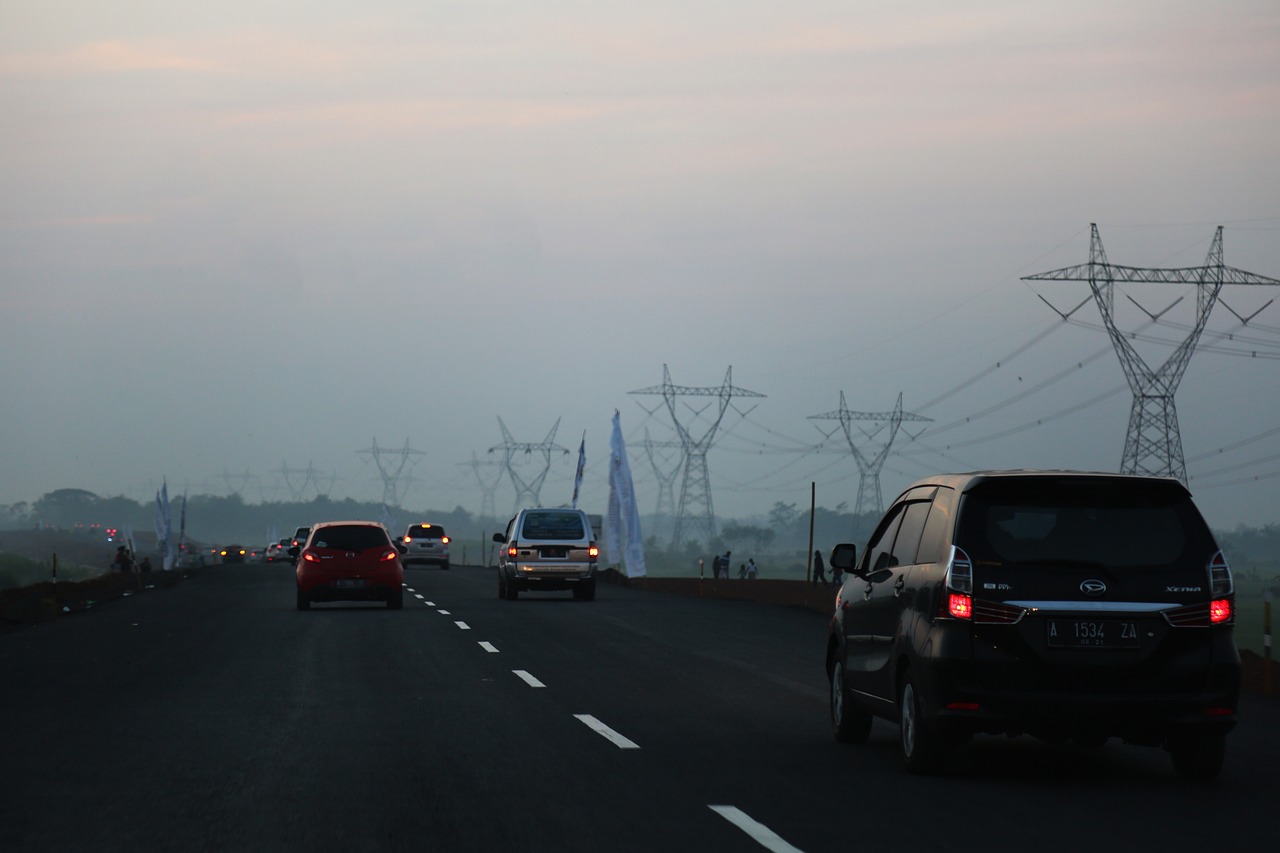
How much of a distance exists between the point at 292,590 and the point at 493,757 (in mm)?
35676

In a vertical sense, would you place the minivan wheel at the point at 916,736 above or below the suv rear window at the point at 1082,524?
below

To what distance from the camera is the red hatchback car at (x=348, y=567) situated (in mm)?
31375

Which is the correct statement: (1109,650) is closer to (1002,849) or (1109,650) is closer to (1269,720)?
(1002,849)

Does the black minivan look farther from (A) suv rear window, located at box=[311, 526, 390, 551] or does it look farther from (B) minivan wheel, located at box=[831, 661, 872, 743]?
(A) suv rear window, located at box=[311, 526, 390, 551]

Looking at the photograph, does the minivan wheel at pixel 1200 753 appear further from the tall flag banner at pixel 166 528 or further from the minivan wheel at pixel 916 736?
the tall flag banner at pixel 166 528

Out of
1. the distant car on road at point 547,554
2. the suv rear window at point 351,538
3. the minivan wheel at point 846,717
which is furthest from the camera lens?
the distant car on road at point 547,554

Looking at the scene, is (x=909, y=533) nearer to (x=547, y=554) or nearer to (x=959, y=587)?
(x=959, y=587)

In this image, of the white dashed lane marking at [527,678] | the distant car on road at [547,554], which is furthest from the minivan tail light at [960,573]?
the distant car on road at [547,554]

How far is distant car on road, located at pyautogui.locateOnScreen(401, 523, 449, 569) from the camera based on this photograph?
71812mm

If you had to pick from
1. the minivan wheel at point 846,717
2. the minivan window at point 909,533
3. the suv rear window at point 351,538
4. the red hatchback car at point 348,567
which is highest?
the minivan window at point 909,533

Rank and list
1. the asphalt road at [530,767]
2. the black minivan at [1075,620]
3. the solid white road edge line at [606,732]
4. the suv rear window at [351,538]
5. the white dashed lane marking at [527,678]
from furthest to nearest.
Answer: the suv rear window at [351,538] < the white dashed lane marking at [527,678] < the solid white road edge line at [606,732] < the black minivan at [1075,620] < the asphalt road at [530,767]

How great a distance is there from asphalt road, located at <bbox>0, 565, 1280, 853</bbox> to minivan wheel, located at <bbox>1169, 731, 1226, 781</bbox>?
16 centimetres

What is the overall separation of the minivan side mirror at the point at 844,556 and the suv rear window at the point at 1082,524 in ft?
6.31

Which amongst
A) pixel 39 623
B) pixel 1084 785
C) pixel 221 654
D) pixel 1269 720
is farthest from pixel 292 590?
pixel 1084 785
